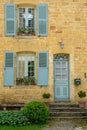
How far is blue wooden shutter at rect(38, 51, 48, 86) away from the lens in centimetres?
1883

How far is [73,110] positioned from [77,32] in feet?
12.7

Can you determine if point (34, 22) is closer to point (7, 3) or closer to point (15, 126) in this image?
point (7, 3)

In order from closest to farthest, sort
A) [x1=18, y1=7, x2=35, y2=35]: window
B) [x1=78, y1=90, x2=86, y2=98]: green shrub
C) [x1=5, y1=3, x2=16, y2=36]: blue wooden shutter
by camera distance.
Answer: [x1=78, y1=90, x2=86, y2=98]: green shrub
[x1=5, y1=3, x2=16, y2=36]: blue wooden shutter
[x1=18, y1=7, x2=35, y2=35]: window

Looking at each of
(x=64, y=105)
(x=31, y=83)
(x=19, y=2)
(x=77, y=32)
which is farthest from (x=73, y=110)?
(x=19, y=2)

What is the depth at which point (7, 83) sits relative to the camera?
18.8 metres

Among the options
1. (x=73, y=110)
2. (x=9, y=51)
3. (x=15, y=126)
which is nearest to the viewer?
(x=15, y=126)

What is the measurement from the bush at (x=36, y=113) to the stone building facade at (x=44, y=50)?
8.98ft

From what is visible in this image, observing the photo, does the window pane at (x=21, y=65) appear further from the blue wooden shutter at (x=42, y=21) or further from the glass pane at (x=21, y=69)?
the blue wooden shutter at (x=42, y=21)

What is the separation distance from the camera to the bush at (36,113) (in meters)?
15.9

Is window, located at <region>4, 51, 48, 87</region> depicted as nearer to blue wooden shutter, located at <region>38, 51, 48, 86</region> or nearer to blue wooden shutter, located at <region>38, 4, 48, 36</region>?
blue wooden shutter, located at <region>38, 51, 48, 86</region>

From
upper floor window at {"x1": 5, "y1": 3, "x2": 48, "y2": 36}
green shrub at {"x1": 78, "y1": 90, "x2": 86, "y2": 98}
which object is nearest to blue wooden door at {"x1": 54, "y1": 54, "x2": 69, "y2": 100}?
green shrub at {"x1": 78, "y1": 90, "x2": 86, "y2": 98}

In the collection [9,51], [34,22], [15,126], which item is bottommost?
[15,126]

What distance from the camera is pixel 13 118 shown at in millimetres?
16156

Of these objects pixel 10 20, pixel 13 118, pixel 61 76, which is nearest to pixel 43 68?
pixel 61 76
